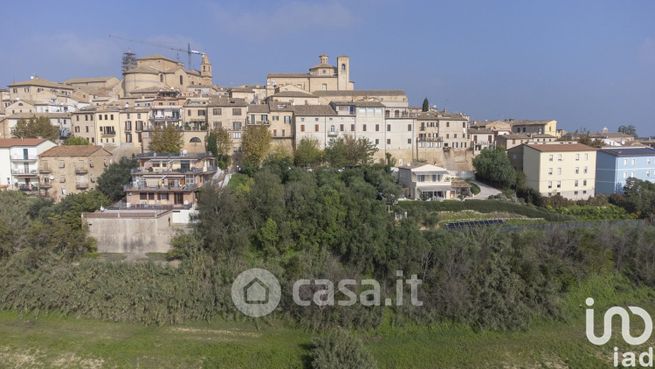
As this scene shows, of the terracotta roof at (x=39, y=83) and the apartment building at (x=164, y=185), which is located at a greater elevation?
the terracotta roof at (x=39, y=83)

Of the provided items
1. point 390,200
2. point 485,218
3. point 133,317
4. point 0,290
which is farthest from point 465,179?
point 0,290

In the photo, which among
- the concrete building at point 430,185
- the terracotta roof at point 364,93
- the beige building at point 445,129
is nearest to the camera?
the concrete building at point 430,185

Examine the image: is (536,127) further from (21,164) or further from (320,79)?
(21,164)

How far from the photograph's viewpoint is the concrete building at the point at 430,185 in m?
32.3

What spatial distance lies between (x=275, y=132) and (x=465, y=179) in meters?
16.0


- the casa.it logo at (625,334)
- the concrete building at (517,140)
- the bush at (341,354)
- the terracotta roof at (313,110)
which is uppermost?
the terracotta roof at (313,110)

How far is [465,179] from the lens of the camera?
126ft

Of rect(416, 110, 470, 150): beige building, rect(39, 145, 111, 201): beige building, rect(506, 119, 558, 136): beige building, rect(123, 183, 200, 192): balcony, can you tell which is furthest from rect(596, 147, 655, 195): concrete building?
rect(39, 145, 111, 201): beige building

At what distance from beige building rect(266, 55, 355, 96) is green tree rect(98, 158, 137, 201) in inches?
943

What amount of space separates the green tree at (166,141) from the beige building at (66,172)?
452 centimetres

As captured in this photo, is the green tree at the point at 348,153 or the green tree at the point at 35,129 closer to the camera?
the green tree at the point at 348,153

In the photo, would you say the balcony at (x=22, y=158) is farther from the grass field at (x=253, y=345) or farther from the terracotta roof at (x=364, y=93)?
the terracotta roof at (x=364, y=93)

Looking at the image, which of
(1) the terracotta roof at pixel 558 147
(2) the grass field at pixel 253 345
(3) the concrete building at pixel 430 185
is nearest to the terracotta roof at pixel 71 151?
(2) the grass field at pixel 253 345

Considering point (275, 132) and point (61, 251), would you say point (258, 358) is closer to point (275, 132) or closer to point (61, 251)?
point (61, 251)
